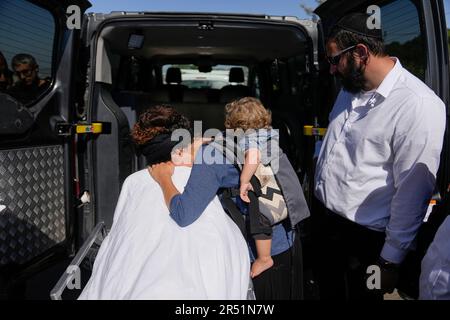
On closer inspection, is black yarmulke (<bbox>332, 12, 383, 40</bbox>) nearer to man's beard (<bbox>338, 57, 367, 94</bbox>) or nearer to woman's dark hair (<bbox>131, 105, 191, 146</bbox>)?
man's beard (<bbox>338, 57, 367, 94</bbox>)

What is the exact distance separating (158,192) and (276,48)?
9.40 ft

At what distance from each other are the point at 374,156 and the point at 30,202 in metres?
1.79

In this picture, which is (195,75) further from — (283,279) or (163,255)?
(163,255)

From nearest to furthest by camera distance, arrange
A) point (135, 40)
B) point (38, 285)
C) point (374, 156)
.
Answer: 1. point (374, 156)
2. point (38, 285)
3. point (135, 40)

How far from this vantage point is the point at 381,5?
234cm

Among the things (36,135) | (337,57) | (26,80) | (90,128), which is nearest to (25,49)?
(26,80)

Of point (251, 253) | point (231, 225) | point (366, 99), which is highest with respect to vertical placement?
point (366, 99)

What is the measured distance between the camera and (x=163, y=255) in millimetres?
1604

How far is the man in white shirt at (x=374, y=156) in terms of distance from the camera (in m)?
1.80

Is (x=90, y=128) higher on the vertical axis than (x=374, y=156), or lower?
higher

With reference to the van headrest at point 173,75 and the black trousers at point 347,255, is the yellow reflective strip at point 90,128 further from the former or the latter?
the van headrest at point 173,75

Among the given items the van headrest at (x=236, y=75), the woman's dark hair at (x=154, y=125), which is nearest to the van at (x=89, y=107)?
the woman's dark hair at (x=154, y=125)
